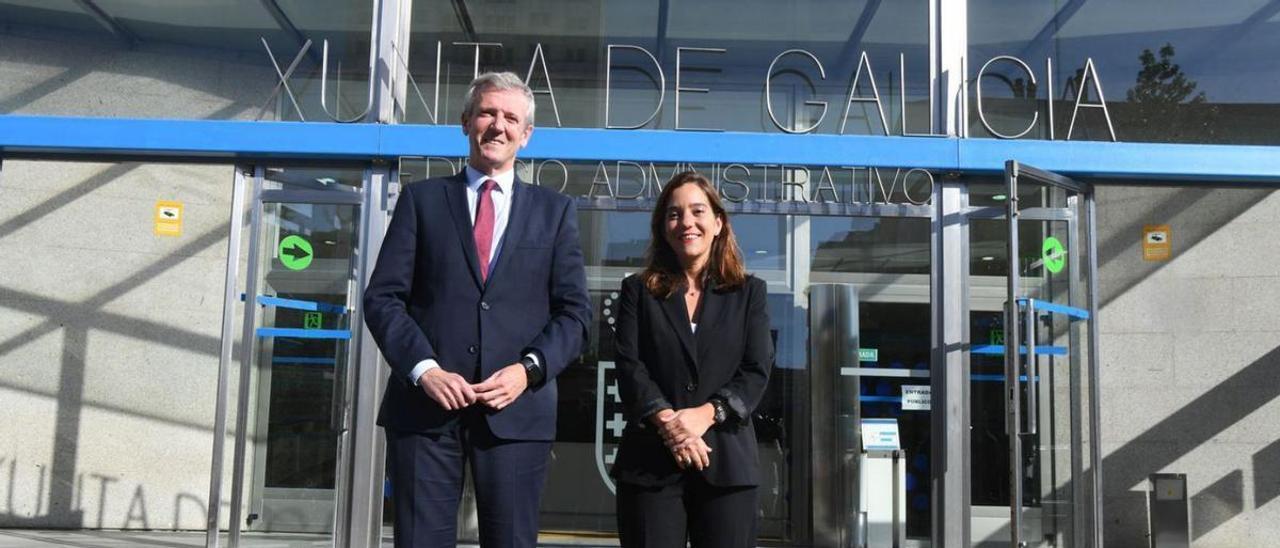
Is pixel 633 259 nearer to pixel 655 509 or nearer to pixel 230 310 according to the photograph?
pixel 230 310

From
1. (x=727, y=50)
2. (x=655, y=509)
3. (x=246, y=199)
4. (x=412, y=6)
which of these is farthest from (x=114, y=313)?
(x=655, y=509)

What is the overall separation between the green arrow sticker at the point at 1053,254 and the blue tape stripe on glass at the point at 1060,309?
0.65 feet

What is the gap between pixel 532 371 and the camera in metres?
2.04

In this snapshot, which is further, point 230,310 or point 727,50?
point 727,50

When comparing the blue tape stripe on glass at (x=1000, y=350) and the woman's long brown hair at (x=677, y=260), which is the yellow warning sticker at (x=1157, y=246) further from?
the woman's long brown hair at (x=677, y=260)

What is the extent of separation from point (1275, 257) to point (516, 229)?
6662mm

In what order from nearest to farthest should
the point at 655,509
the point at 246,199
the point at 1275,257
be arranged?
the point at 655,509 → the point at 246,199 → the point at 1275,257

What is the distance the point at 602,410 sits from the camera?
271 inches

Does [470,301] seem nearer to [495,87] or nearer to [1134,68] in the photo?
[495,87]

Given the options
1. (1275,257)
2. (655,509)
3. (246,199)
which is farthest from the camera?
(1275,257)

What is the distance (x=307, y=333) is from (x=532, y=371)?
3.70 meters

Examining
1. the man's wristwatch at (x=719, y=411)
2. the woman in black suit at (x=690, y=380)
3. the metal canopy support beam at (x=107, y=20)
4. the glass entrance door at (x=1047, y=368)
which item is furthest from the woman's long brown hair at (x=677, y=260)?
the metal canopy support beam at (x=107, y=20)

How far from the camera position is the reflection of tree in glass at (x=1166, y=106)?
5688 mm

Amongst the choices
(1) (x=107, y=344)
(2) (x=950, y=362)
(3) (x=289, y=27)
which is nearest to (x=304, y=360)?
(3) (x=289, y=27)
